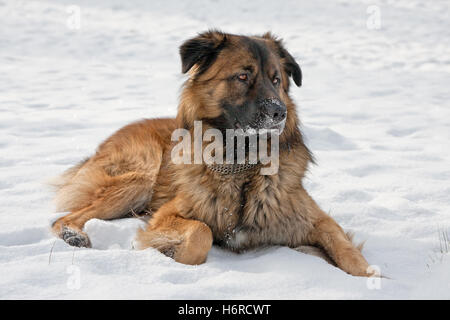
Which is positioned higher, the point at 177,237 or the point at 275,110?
the point at 275,110

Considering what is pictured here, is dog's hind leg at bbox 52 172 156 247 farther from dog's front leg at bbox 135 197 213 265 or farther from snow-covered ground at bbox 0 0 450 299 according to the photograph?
dog's front leg at bbox 135 197 213 265

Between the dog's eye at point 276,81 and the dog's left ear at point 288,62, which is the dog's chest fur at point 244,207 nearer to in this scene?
the dog's eye at point 276,81

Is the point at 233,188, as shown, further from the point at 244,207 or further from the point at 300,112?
the point at 300,112

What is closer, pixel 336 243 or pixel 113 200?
pixel 336 243

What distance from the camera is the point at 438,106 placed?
8.09 m

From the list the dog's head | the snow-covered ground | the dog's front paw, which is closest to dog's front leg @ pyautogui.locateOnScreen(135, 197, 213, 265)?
the snow-covered ground

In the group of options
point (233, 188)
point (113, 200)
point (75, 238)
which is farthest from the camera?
point (113, 200)

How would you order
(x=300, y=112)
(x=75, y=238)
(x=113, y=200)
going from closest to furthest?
(x=75, y=238)
(x=113, y=200)
(x=300, y=112)

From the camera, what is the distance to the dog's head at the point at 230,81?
3570mm

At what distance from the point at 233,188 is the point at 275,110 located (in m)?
0.67

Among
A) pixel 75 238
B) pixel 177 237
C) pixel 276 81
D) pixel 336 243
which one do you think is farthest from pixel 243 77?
pixel 75 238

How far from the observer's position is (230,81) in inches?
145

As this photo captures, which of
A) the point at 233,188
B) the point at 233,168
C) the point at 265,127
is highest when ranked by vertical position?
the point at 265,127

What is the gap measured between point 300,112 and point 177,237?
199 inches
